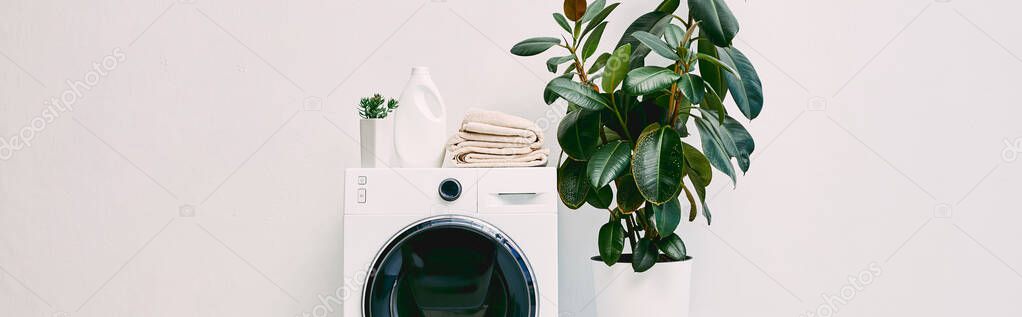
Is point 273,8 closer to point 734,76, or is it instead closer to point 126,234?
point 126,234

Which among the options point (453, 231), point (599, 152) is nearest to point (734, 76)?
point (599, 152)

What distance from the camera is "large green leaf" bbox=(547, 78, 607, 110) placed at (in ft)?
5.67

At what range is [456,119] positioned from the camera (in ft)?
7.45

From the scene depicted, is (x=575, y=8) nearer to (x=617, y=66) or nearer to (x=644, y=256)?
(x=617, y=66)

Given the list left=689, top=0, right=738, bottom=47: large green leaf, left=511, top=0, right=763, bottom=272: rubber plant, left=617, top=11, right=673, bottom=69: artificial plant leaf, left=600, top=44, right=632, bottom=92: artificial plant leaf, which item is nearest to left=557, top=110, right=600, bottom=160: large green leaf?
left=511, top=0, right=763, bottom=272: rubber plant

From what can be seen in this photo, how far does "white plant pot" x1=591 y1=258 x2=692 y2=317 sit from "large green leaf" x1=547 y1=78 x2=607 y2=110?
1.40 ft

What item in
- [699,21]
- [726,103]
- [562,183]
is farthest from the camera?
[726,103]

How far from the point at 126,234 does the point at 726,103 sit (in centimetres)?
184

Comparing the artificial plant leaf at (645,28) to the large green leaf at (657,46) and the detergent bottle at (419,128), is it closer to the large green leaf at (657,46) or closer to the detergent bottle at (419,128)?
the large green leaf at (657,46)

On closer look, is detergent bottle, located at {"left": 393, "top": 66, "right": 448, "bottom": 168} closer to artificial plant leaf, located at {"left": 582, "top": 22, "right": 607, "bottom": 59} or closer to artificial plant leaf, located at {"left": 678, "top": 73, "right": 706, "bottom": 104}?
artificial plant leaf, located at {"left": 582, "top": 22, "right": 607, "bottom": 59}

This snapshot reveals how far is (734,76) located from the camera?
1.77 m

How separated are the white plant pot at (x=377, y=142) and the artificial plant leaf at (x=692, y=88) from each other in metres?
0.75

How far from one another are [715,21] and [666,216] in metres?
0.46

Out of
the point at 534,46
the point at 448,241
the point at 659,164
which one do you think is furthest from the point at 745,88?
the point at 448,241
